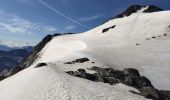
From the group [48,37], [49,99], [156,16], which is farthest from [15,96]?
[48,37]

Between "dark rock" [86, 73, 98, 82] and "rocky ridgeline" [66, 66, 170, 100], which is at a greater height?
"dark rock" [86, 73, 98, 82]

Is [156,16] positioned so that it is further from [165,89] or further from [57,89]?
[57,89]

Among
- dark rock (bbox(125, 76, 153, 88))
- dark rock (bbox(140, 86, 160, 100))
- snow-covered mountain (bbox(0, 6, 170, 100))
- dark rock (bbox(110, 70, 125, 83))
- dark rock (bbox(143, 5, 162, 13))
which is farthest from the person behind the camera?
dark rock (bbox(143, 5, 162, 13))

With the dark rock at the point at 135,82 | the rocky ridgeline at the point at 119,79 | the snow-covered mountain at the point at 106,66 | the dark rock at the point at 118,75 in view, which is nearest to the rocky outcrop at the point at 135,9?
the snow-covered mountain at the point at 106,66


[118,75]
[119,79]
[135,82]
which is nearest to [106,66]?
[118,75]

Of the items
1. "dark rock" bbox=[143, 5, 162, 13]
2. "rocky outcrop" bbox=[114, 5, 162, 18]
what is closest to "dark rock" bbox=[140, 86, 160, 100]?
"dark rock" bbox=[143, 5, 162, 13]

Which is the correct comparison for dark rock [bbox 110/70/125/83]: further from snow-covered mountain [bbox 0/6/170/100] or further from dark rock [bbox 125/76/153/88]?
snow-covered mountain [bbox 0/6/170/100]

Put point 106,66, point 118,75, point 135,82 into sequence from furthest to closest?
point 106,66 < point 118,75 < point 135,82

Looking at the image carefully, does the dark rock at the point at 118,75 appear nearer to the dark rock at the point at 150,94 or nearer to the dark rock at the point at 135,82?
the dark rock at the point at 135,82

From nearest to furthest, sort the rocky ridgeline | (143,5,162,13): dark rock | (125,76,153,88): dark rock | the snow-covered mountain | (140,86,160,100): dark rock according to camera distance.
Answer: the snow-covered mountain < (140,86,160,100): dark rock < the rocky ridgeline < (125,76,153,88): dark rock < (143,5,162,13): dark rock

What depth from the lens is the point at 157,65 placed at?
5212cm

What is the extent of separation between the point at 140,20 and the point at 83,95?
3499 inches

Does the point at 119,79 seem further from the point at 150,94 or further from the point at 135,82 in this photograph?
the point at 150,94

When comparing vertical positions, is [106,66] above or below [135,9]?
below
